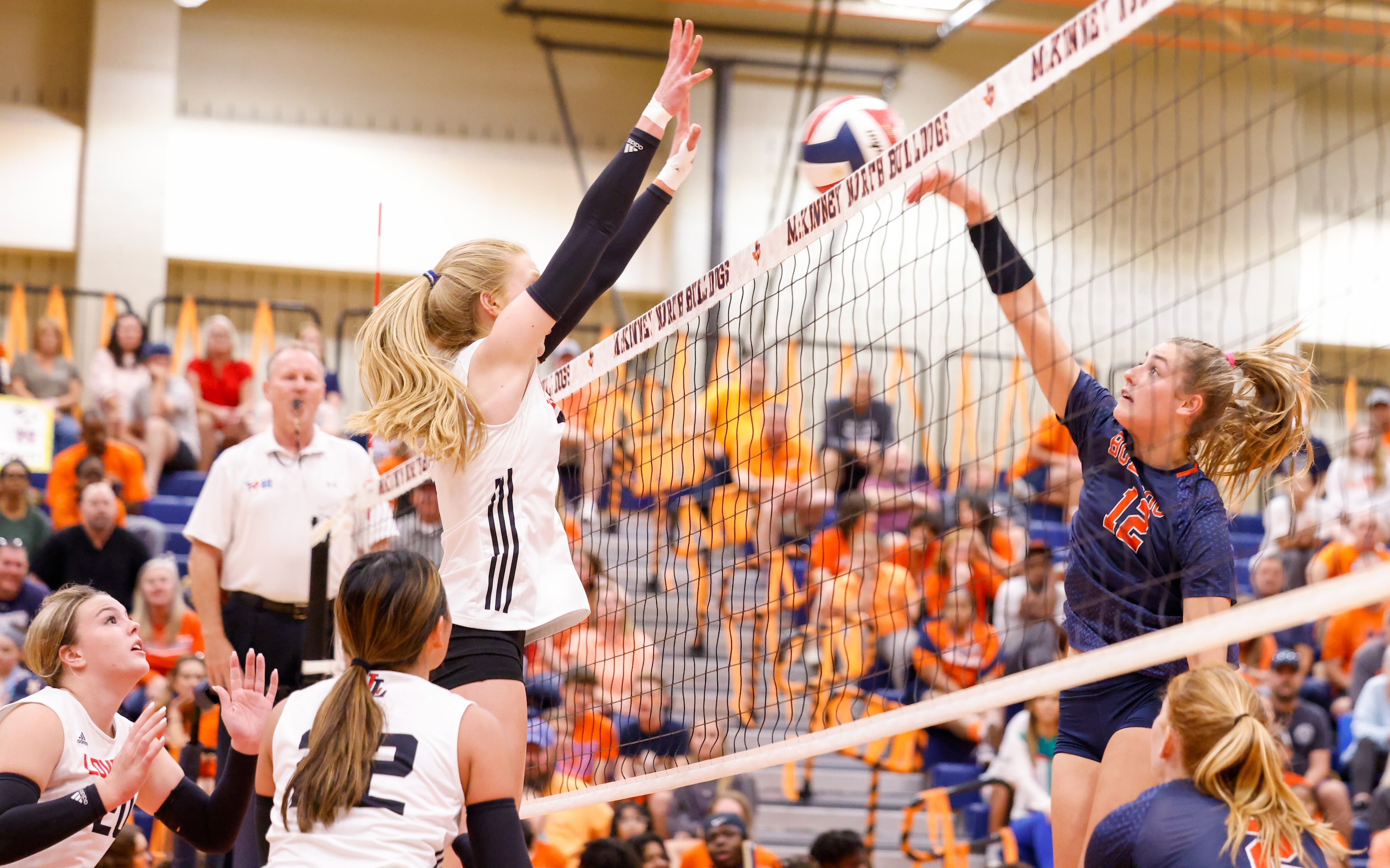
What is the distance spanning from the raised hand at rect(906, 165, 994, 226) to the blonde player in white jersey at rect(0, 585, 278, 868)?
2.21 m

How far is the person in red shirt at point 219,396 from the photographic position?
1373cm

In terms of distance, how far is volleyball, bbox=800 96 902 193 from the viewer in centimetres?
479

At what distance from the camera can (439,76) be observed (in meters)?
17.8

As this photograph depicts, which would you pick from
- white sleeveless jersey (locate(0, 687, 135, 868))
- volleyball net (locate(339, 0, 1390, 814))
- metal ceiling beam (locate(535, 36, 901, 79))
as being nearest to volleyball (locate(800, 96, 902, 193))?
volleyball net (locate(339, 0, 1390, 814))

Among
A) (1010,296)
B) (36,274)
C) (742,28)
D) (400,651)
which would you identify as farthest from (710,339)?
(400,651)

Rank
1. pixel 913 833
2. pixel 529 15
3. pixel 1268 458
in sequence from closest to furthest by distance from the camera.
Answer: pixel 1268 458, pixel 913 833, pixel 529 15

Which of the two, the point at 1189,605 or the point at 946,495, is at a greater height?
the point at 946,495

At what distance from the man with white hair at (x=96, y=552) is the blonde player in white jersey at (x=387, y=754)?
24.5ft

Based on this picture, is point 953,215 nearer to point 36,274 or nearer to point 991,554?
point 991,554

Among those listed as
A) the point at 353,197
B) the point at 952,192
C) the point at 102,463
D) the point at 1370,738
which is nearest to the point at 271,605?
the point at 952,192

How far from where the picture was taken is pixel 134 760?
359 centimetres

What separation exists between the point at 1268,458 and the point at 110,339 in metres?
11.8

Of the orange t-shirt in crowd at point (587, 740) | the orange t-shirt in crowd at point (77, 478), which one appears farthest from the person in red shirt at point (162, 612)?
the orange t-shirt in crowd at point (587, 740)

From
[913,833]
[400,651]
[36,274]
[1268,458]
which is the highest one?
[36,274]
